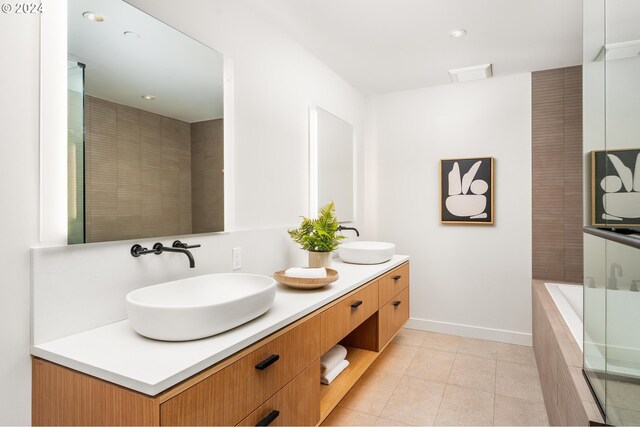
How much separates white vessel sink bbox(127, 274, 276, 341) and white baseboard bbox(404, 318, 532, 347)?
249 cm

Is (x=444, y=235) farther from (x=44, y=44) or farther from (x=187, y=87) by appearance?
(x=44, y=44)

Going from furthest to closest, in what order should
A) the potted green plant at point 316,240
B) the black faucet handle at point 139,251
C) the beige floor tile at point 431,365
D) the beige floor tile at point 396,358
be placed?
the beige floor tile at point 396,358 < the beige floor tile at point 431,365 < the potted green plant at point 316,240 < the black faucet handle at point 139,251

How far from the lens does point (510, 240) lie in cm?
319

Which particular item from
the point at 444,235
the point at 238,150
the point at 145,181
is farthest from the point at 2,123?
the point at 444,235

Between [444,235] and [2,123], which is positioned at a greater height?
[2,123]

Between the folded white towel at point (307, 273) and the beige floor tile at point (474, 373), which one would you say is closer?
the folded white towel at point (307, 273)

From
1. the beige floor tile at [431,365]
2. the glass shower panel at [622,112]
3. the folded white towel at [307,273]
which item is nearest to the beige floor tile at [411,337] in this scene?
the beige floor tile at [431,365]

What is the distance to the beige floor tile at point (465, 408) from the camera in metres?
2.04

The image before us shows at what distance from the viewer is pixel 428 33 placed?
2406mm

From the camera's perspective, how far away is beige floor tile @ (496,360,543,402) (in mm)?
2340

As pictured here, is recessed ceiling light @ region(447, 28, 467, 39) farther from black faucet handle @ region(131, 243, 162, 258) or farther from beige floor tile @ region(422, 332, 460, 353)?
beige floor tile @ region(422, 332, 460, 353)

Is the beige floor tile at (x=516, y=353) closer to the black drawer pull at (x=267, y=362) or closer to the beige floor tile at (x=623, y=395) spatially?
the beige floor tile at (x=623, y=395)

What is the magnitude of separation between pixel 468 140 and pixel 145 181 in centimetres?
285

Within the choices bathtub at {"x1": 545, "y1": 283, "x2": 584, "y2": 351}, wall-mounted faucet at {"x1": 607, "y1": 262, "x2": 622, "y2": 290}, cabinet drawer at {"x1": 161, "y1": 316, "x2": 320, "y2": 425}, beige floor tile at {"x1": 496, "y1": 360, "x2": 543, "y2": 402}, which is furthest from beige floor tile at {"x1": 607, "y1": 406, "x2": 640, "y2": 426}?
beige floor tile at {"x1": 496, "y1": 360, "x2": 543, "y2": 402}
